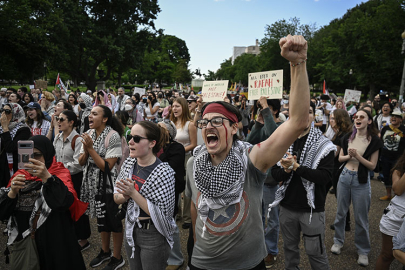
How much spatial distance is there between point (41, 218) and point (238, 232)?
1.90 meters

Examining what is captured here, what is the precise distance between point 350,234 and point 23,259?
4703mm

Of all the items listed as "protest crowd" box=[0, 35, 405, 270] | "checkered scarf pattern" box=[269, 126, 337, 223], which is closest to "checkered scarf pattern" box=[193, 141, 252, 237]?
"protest crowd" box=[0, 35, 405, 270]

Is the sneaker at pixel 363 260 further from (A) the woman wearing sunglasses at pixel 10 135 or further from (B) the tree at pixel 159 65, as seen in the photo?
(B) the tree at pixel 159 65

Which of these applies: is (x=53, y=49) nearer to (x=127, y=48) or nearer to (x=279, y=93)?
(x=127, y=48)

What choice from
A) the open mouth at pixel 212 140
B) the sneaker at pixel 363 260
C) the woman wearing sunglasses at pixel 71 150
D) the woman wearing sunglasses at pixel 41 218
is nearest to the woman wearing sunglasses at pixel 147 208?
the woman wearing sunglasses at pixel 41 218

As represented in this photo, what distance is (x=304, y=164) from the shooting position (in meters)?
3.03

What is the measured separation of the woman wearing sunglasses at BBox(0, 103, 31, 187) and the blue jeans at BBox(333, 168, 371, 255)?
511 cm

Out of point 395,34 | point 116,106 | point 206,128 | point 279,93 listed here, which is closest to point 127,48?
point 116,106

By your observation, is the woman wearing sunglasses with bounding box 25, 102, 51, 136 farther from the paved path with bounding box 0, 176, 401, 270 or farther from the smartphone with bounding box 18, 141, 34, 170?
the smartphone with bounding box 18, 141, 34, 170

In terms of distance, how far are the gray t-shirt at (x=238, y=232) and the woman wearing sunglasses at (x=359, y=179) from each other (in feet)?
8.17

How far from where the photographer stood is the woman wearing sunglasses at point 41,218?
2.55 m

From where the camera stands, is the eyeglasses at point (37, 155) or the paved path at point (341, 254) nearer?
the eyeglasses at point (37, 155)

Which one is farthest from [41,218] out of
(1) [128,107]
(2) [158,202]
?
(1) [128,107]

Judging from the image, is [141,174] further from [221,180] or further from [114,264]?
[114,264]
